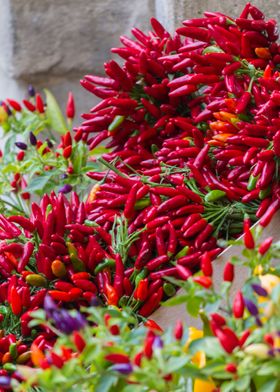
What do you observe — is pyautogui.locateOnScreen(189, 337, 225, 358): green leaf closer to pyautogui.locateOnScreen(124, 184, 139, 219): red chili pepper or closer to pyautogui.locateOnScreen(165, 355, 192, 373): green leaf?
pyautogui.locateOnScreen(165, 355, 192, 373): green leaf

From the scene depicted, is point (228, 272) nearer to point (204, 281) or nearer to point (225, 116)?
point (204, 281)

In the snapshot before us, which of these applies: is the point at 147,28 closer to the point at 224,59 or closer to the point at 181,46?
the point at 181,46

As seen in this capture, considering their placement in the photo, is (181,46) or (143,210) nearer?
(143,210)

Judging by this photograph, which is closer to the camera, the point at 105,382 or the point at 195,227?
the point at 105,382

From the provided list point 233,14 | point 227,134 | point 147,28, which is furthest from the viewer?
point 147,28

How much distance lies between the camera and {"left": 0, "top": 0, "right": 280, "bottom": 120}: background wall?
2430 mm

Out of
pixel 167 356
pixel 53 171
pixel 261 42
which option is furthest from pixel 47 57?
pixel 167 356

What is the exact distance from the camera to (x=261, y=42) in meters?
1.40

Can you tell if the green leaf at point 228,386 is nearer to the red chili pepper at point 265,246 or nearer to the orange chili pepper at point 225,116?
the red chili pepper at point 265,246

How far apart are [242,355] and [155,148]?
0.74 metres

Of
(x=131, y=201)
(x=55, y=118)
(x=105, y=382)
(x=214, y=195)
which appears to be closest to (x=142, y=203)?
(x=131, y=201)

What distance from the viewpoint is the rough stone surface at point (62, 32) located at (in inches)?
95.7

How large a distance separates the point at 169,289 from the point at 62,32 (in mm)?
1357

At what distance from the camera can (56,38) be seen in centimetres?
246
